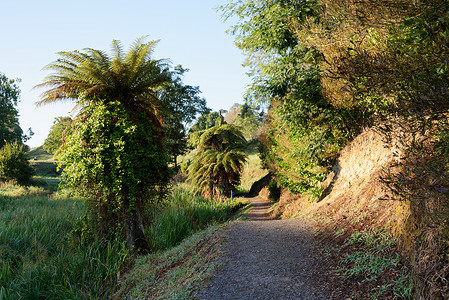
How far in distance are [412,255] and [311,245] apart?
196 cm

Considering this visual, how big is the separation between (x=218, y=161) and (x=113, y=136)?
6.91 metres

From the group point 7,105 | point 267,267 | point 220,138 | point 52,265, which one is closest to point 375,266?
point 267,267

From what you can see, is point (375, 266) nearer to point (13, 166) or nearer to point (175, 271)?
point (175, 271)

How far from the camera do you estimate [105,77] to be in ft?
20.9

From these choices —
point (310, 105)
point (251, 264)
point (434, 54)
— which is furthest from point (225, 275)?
point (310, 105)

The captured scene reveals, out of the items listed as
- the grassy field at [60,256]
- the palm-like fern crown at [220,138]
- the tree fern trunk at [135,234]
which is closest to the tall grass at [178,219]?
the grassy field at [60,256]

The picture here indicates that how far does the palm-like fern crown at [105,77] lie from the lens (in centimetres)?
637

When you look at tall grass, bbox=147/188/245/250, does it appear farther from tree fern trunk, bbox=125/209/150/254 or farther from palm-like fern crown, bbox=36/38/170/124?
palm-like fern crown, bbox=36/38/170/124

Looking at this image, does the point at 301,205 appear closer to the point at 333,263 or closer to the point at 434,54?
the point at 333,263

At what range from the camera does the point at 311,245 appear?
522cm

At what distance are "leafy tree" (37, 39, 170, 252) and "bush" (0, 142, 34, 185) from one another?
1798cm

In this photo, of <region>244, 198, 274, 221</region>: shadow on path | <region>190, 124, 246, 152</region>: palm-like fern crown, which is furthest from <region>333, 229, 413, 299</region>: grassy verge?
<region>190, 124, 246, 152</region>: palm-like fern crown

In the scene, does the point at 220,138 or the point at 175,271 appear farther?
the point at 220,138

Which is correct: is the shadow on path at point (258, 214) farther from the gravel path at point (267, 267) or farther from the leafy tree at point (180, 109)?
the leafy tree at point (180, 109)
